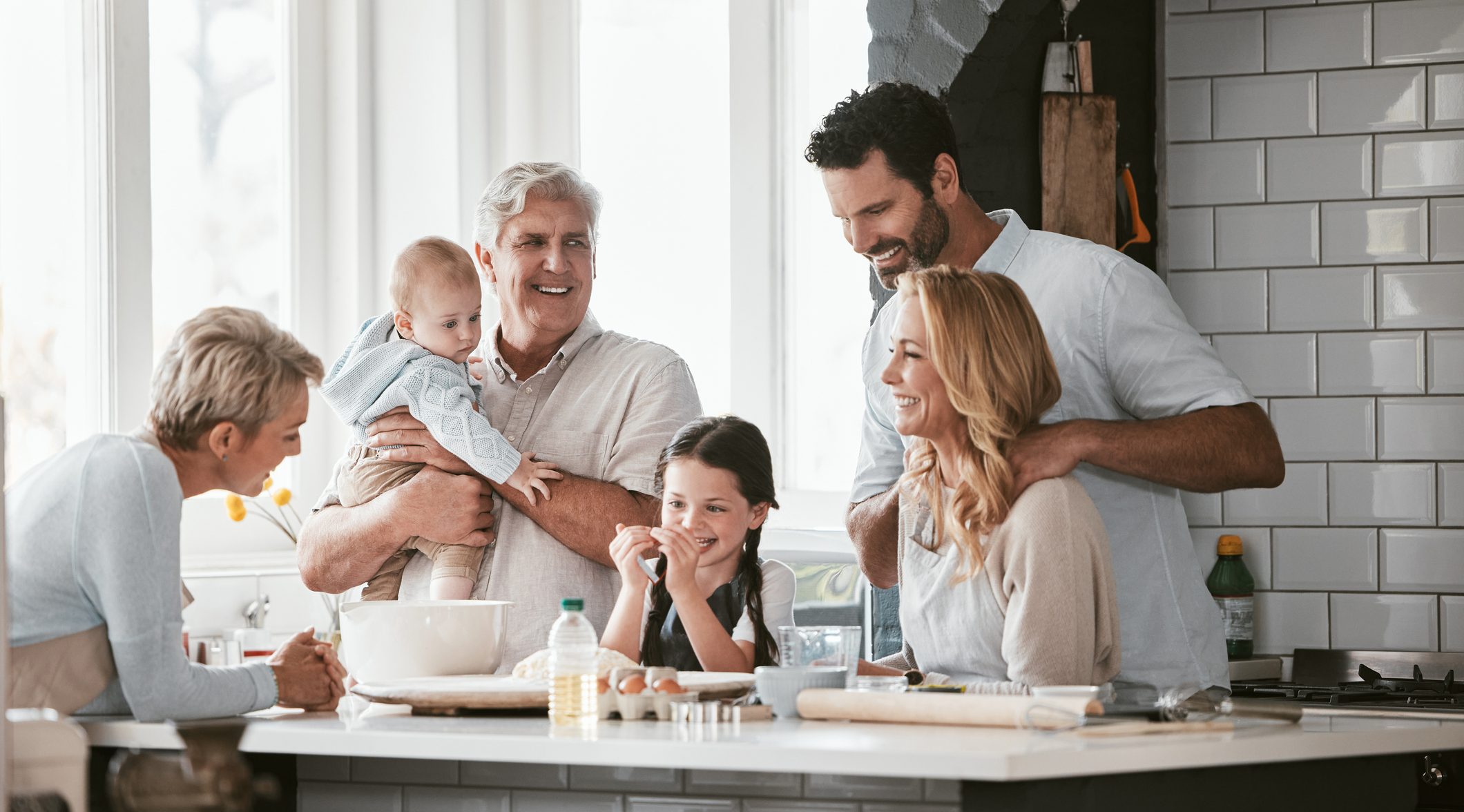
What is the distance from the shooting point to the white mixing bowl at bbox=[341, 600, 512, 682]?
1.90 metres

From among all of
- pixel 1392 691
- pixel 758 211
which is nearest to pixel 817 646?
pixel 1392 691

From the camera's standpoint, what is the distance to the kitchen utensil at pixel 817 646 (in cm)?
171

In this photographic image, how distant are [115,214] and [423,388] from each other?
49.1 inches

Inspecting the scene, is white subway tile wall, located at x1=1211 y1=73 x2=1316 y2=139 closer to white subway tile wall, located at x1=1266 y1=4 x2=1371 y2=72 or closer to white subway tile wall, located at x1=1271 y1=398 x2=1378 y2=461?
white subway tile wall, located at x1=1266 y1=4 x2=1371 y2=72

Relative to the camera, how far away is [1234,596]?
2.91 metres

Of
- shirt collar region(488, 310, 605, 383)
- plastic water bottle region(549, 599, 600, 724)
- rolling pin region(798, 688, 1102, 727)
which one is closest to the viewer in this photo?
rolling pin region(798, 688, 1102, 727)

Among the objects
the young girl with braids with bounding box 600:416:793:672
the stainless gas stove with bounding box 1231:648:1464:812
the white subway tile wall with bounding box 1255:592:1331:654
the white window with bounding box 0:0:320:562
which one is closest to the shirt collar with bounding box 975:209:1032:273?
the young girl with braids with bounding box 600:416:793:672

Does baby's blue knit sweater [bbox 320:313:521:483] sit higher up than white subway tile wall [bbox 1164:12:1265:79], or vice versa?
white subway tile wall [bbox 1164:12:1265:79]

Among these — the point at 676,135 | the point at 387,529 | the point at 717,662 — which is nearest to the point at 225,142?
the point at 676,135

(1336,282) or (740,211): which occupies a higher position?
(740,211)

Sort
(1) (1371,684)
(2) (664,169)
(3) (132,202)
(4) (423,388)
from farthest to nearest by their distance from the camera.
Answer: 1. (2) (664,169)
2. (3) (132,202)
3. (1) (1371,684)
4. (4) (423,388)

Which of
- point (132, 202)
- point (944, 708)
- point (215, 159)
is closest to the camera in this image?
point (944, 708)

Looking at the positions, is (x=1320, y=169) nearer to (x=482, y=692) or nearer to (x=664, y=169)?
(x=664, y=169)

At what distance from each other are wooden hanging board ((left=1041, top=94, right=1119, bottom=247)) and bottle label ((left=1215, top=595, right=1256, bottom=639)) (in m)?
0.78
